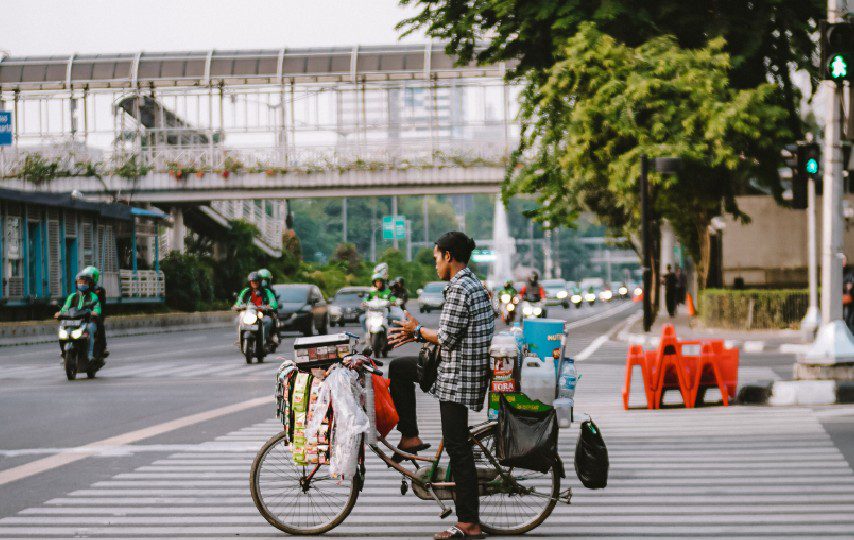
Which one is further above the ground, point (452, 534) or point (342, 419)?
point (342, 419)

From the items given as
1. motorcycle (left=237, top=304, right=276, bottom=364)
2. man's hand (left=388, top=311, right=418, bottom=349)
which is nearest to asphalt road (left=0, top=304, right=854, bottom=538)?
man's hand (left=388, top=311, right=418, bottom=349)

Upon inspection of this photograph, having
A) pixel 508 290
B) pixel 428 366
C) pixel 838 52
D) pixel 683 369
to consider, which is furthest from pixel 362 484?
pixel 508 290

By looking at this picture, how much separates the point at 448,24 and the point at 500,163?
22.3 meters

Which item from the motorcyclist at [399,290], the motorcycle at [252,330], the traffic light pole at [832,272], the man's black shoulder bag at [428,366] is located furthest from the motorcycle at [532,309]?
the man's black shoulder bag at [428,366]

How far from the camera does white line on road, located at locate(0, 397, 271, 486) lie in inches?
423

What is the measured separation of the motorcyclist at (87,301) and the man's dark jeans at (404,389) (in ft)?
46.9

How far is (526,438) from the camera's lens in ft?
24.7

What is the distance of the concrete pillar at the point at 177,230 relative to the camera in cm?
5812

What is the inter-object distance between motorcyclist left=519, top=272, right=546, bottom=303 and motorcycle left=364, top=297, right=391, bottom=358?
45.9 ft

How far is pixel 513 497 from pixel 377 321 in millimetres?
17616

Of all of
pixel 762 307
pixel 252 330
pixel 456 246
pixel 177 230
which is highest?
pixel 177 230

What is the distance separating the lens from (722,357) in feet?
50.2

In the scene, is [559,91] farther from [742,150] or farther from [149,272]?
[149,272]

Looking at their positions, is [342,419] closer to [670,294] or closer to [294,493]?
[294,493]
